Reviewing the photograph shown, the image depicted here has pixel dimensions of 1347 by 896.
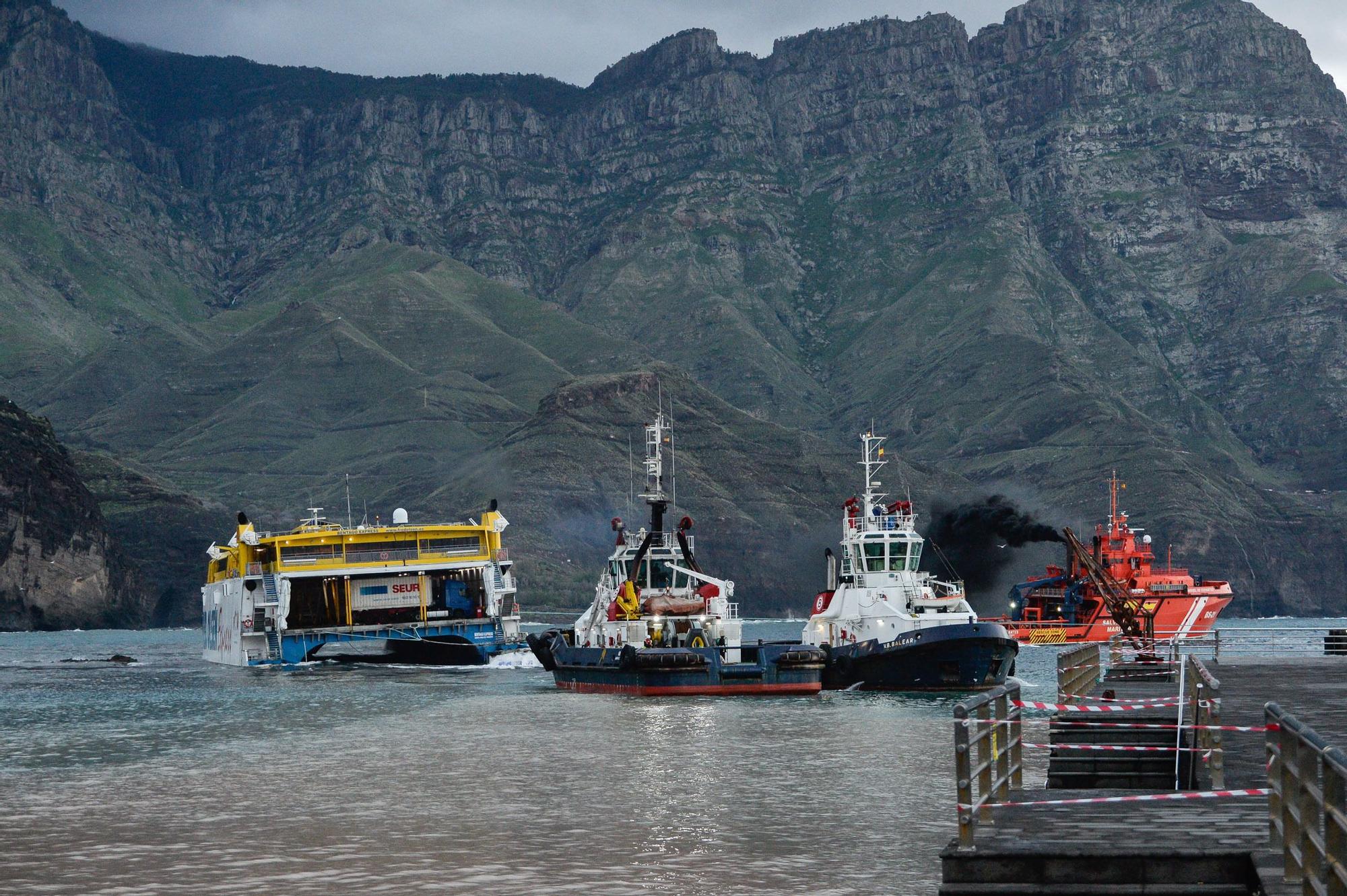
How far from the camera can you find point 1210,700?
2342 centimetres

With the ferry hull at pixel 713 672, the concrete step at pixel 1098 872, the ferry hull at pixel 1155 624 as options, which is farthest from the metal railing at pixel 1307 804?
the ferry hull at pixel 1155 624

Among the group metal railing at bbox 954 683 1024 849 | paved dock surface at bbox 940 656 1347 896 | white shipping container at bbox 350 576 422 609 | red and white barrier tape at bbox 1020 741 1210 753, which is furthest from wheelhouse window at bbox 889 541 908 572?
metal railing at bbox 954 683 1024 849

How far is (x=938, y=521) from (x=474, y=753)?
134732 mm

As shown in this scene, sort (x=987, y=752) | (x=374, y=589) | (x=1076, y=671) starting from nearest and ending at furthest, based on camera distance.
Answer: (x=987, y=752)
(x=1076, y=671)
(x=374, y=589)

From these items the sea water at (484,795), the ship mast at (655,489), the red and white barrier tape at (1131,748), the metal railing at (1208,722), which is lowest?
the sea water at (484,795)

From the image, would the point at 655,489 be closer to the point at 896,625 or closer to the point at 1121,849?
the point at 896,625

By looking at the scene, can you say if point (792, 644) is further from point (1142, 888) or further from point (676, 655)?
point (1142, 888)

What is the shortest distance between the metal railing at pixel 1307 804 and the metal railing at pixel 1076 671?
1333 centimetres

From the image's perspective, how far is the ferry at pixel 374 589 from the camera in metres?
105

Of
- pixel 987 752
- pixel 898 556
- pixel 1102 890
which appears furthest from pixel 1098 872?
pixel 898 556

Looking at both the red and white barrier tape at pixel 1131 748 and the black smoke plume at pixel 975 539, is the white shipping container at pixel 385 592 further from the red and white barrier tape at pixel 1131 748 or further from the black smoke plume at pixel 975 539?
the red and white barrier tape at pixel 1131 748

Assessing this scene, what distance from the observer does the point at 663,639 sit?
76312 mm

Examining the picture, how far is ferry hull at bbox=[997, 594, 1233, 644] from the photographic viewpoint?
130 metres

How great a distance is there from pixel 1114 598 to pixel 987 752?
108241 mm
